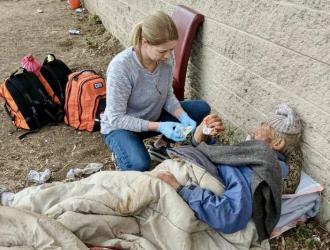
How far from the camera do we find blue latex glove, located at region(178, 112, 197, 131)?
10.1ft

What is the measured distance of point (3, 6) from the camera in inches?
351

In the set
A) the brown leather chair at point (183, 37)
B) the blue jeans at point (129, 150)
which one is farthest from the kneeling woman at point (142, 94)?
the brown leather chair at point (183, 37)

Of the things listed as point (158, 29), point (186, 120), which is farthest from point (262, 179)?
point (158, 29)

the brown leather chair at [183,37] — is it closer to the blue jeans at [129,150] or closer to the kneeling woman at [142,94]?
the kneeling woman at [142,94]

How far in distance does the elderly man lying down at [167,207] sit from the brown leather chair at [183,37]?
1.16m

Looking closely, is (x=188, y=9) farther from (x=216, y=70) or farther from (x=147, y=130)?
(x=147, y=130)

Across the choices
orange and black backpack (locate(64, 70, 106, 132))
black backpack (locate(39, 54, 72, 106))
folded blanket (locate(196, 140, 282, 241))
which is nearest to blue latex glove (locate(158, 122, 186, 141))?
folded blanket (locate(196, 140, 282, 241))

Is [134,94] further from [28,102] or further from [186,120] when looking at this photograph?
[28,102]

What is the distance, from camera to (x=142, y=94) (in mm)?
3070

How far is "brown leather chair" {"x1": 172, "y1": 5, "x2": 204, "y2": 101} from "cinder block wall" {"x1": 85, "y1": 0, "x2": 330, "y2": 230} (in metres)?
0.08

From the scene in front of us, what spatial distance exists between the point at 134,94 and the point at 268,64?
0.96 m

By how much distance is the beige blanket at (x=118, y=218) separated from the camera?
216 cm

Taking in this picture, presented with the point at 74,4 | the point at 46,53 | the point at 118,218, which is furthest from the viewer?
the point at 74,4

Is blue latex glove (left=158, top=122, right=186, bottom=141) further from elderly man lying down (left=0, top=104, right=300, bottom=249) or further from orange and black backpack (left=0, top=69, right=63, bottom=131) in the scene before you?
orange and black backpack (left=0, top=69, right=63, bottom=131)
